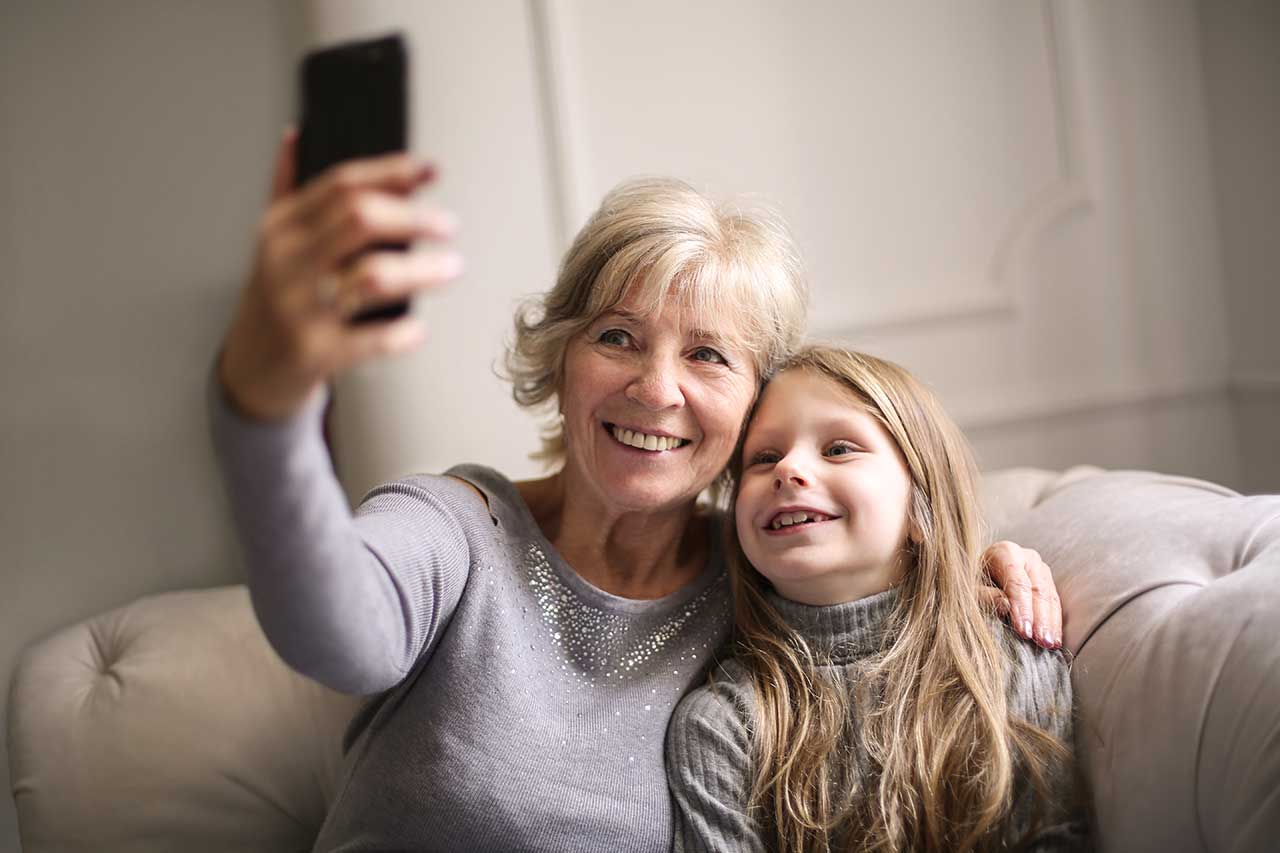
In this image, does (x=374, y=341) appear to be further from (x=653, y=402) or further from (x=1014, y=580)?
(x=1014, y=580)

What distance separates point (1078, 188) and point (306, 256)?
6.34 ft

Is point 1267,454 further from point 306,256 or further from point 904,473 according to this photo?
point 306,256

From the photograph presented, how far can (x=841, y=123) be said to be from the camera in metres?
2.05

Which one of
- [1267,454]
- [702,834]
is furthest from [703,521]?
[1267,454]

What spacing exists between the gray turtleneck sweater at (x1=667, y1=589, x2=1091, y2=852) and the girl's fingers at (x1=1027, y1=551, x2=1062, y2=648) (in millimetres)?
20

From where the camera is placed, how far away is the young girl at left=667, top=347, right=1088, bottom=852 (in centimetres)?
115

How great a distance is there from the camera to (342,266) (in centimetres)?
60

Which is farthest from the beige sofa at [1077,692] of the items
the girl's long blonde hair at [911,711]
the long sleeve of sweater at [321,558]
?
the long sleeve of sweater at [321,558]

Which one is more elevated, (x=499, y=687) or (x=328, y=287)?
(x=328, y=287)

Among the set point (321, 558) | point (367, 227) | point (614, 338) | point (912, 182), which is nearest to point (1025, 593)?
point (614, 338)

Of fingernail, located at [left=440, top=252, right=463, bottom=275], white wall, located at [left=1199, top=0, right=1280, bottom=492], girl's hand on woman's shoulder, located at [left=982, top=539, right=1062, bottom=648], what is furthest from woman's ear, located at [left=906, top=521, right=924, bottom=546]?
white wall, located at [left=1199, top=0, right=1280, bottom=492]

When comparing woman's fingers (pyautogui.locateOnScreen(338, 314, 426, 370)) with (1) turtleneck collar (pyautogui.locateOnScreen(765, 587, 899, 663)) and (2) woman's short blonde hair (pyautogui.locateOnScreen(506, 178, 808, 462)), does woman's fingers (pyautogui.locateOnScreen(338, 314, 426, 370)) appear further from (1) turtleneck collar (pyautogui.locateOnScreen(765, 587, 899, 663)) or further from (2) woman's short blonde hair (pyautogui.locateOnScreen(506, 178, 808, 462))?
(1) turtleneck collar (pyautogui.locateOnScreen(765, 587, 899, 663))

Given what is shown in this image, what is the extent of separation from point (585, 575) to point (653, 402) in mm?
284

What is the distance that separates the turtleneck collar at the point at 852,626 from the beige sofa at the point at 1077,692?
0.22 meters
